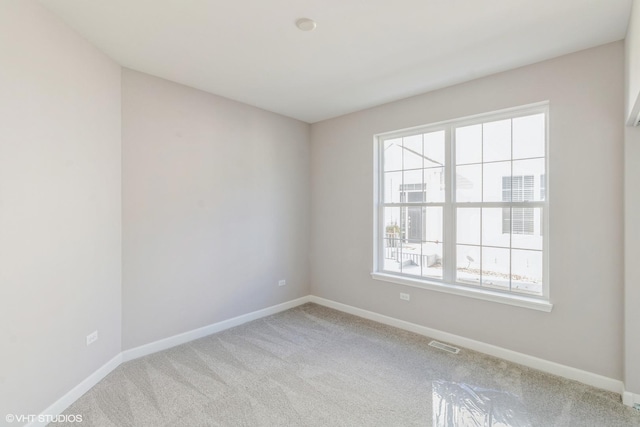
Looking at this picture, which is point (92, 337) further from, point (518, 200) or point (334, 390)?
point (518, 200)

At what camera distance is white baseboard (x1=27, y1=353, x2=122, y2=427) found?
2.04 metres

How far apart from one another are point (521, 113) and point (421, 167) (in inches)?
44.4

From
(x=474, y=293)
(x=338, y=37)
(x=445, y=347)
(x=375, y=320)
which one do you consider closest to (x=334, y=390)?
(x=445, y=347)

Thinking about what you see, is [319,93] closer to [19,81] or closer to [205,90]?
[205,90]

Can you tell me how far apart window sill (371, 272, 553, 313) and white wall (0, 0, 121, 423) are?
9.94 feet

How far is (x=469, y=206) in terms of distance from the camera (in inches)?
129

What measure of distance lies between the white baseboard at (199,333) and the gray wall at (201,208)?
0.20 feet

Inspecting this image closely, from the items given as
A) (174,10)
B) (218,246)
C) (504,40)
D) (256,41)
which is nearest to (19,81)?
(174,10)

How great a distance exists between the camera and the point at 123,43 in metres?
2.47

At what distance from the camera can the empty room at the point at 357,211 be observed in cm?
206

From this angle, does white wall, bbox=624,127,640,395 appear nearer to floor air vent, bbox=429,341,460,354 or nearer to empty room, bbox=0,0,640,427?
empty room, bbox=0,0,640,427

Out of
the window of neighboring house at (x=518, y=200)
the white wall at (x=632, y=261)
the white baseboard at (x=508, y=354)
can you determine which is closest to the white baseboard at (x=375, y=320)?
the white baseboard at (x=508, y=354)

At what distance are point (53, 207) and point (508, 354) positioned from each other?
13.3ft

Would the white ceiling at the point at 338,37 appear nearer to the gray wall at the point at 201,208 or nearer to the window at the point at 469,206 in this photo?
the gray wall at the point at 201,208
